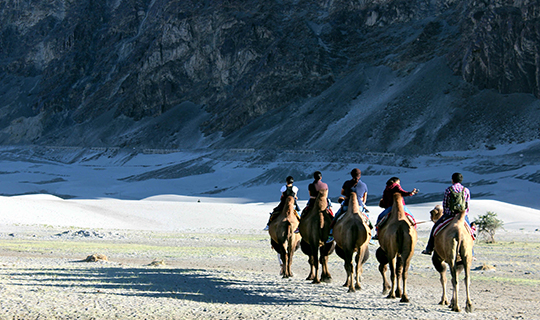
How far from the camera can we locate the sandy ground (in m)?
9.77

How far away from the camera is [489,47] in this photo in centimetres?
7612

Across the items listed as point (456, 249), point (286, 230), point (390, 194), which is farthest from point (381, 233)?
point (286, 230)

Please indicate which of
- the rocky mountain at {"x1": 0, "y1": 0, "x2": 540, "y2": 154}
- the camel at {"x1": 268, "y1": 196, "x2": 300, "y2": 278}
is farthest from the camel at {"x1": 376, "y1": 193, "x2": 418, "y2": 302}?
the rocky mountain at {"x1": 0, "y1": 0, "x2": 540, "y2": 154}

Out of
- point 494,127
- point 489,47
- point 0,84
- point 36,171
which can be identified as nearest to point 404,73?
point 489,47

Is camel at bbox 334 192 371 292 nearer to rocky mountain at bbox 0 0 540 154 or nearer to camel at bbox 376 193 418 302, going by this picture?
camel at bbox 376 193 418 302

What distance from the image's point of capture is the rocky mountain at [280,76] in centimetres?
7275

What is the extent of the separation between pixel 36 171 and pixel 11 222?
199 ft

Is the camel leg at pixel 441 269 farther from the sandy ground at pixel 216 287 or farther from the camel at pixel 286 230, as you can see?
the camel at pixel 286 230

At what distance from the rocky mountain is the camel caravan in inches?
2204

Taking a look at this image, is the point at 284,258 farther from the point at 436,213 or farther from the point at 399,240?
the point at 436,213

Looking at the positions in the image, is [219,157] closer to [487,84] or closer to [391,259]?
[487,84]

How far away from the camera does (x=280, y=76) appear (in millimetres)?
96000

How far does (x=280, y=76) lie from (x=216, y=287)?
85.0m

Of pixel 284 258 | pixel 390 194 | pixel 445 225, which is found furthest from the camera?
pixel 284 258
